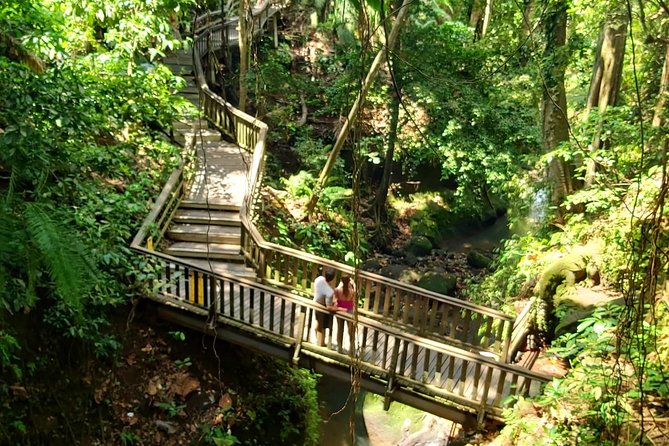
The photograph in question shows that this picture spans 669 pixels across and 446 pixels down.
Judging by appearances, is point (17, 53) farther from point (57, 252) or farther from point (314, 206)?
point (57, 252)

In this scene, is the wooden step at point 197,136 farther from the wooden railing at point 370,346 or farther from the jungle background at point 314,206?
the wooden railing at point 370,346

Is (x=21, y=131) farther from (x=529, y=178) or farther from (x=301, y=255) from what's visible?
(x=529, y=178)

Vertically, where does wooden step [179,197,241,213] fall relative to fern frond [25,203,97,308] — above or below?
below

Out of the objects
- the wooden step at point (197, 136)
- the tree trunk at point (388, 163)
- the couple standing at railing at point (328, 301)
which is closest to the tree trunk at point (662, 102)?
the couple standing at railing at point (328, 301)

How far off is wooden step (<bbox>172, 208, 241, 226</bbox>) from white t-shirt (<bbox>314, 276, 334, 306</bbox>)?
10.5ft

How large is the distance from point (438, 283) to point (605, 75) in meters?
7.13

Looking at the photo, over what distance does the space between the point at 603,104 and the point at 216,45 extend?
12.2 metres

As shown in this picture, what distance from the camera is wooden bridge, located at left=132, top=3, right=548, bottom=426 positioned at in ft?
21.9

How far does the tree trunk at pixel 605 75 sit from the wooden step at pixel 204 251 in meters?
6.40

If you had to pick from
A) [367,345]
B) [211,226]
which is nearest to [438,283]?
[211,226]

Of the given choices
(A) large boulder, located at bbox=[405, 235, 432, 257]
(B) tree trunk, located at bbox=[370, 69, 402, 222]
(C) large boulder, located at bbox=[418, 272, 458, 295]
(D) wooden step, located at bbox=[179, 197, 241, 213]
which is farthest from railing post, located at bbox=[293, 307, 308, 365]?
(A) large boulder, located at bbox=[405, 235, 432, 257]

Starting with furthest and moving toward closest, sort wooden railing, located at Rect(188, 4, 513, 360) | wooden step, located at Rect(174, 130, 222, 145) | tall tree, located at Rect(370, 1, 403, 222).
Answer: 1. tall tree, located at Rect(370, 1, 403, 222)
2. wooden step, located at Rect(174, 130, 222, 145)
3. wooden railing, located at Rect(188, 4, 513, 360)

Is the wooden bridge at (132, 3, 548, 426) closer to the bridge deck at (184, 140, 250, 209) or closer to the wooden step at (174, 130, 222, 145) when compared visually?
the bridge deck at (184, 140, 250, 209)

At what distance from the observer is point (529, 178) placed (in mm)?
12266
